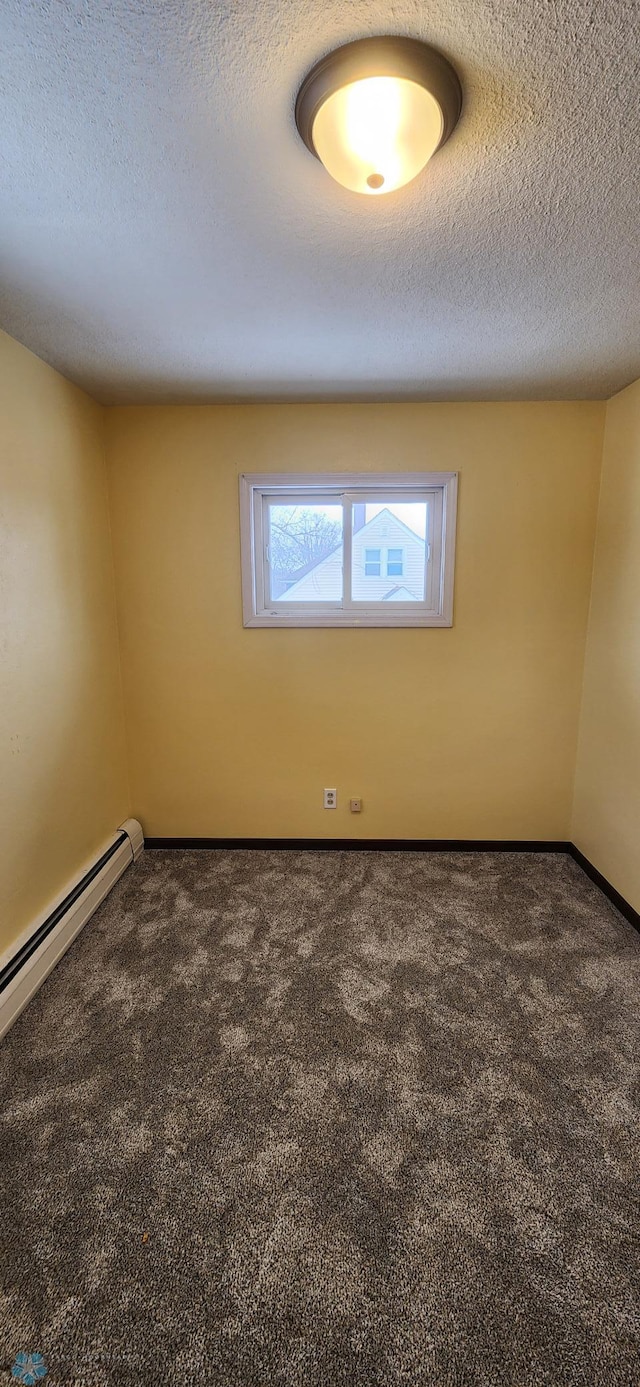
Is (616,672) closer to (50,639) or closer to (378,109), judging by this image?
(378,109)

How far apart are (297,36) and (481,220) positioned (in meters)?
0.61

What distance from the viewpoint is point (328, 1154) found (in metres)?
1.28

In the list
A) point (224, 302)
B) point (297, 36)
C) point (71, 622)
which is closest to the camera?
point (297, 36)

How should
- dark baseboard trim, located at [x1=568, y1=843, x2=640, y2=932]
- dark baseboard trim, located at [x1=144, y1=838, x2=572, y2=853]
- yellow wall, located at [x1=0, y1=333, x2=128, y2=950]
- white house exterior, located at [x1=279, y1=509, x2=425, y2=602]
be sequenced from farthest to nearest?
1. dark baseboard trim, located at [x1=144, y1=838, x2=572, y2=853]
2. white house exterior, located at [x1=279, y1=509, x2=425, y2=602]
3. dark baseboard trim, located at [x1=568, y1=843, x2=640, y2=932]
4. yellow wall, located at [x1=0, y1=333, x2=128, y2=950]

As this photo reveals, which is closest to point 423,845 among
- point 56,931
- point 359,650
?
point 359,650

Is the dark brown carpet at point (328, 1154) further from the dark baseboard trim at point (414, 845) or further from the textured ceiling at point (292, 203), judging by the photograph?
the textured ceiling at point (292, 203)

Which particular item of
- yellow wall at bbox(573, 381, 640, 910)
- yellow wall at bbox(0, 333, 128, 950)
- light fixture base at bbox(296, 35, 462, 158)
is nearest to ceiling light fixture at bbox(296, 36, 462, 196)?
light fixture base at bbox(296, 35, 462, 158)

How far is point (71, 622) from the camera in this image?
2.25m

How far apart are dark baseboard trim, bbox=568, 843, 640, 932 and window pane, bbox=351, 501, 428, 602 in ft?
5.50

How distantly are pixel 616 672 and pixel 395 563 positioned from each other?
1217 mm

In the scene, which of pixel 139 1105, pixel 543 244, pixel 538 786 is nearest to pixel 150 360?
pixel 543 244

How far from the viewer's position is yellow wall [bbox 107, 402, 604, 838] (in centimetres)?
247

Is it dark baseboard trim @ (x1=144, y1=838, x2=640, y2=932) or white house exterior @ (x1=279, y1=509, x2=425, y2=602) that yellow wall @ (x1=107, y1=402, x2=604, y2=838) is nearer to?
dark baseboard trim @ (x1=144, y1=838, x2=640, y2=932)

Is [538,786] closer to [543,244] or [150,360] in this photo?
[543,244]
